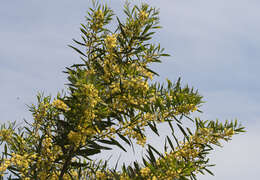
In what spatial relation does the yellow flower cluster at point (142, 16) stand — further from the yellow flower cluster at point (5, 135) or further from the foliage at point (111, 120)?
the yellow flower cluster at point (5, 135)

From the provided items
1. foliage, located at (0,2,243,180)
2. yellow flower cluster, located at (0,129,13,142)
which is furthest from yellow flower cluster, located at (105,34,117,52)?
yellow flower cluster, located at (0,129,13,142)

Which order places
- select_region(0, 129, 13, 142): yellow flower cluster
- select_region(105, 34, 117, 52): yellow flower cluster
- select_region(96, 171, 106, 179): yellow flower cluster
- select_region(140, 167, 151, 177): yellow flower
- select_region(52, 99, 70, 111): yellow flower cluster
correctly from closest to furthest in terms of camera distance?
1. select_region(140, 167, 151, 177): yellow flower
2. select_region(52, 99, 70, 111): yellow flower cluster
3. select_region(105, 34, 117, 52): yellow flower cluster
4. select_region(96, 171, 106, 179): yellow flower cluster
5. select_region(0, 129, 13, 142): yellow flower cluster

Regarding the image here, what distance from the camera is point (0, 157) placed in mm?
5852

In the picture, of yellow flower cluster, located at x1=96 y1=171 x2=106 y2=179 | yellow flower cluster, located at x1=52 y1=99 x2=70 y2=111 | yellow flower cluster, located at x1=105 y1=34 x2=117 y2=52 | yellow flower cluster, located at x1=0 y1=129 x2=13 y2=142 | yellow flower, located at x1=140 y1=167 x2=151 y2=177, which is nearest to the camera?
yellow flower, located at x1=140 y1=167 x2=151 y2=177

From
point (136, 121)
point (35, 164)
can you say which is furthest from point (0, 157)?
point (136, 121)

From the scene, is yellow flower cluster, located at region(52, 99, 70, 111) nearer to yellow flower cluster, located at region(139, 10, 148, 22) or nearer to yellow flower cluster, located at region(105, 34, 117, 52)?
yellow flower cluster, located at region(105, 34, 117, 52)

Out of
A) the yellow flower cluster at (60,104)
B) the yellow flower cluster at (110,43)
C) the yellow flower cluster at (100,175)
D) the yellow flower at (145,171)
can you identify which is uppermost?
the yellow flower cluster at (110,43)

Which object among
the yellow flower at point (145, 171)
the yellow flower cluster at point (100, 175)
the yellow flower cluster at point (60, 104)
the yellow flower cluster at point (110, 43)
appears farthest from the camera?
the yellow flower cluster at point (100, 175)

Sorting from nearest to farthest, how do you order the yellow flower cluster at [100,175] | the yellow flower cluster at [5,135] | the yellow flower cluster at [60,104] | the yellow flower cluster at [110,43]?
the yellow flower cluster at [60,104], the yellow flower cluster at [110,43], the yellow flower cluster at [100,175], the yellow flower cluster at [5,135]

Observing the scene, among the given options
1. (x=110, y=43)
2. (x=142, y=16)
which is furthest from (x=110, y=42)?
(x=142, y=16)

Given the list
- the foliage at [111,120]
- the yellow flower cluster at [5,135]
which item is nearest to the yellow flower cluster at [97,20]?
the foliage at [111,120]

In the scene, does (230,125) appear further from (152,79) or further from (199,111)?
(152,79)

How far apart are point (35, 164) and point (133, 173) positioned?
175cm

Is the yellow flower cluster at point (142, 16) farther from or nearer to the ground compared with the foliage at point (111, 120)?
farther from the ground
